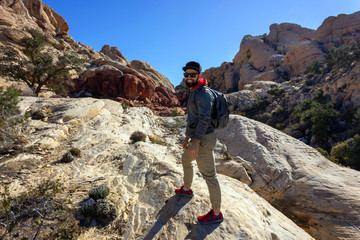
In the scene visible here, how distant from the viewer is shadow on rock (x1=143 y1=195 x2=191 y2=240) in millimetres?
3018

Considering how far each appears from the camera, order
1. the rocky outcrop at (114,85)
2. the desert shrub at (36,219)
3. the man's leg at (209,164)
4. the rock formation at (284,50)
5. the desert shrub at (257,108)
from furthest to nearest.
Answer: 1. the rock formation at (284,50)
2. the rocky outcrop at (114,85)
3. the desert shrub at (257,108)
4. the man's leg at (209,164)
5. the desert shrub at (36,219)

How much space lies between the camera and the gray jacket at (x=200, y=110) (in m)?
2.72

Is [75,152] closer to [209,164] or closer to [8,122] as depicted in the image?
[8,122]

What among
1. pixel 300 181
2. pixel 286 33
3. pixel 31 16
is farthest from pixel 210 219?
pixel 286 33

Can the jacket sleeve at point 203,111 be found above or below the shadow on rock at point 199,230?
above

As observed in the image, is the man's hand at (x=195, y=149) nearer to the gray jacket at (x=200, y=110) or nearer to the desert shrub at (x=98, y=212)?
the gray jacket at (x=200, y=110)

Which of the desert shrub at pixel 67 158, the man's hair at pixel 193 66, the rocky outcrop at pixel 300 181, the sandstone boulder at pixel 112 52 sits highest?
the sandstone boulder at pixel 112 52

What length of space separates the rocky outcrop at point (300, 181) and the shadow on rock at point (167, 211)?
15.7ft

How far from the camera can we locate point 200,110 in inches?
109

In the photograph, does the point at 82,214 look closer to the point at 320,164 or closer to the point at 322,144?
the point at 320,164

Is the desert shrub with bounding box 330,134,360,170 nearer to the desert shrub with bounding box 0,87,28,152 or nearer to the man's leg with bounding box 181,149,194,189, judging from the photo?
the man's leg with bounding box 181,149,194,189

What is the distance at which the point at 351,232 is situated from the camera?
5543 mm

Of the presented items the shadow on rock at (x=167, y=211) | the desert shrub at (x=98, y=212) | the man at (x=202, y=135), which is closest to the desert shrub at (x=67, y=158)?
the desert shrub at (x=98, y=212)

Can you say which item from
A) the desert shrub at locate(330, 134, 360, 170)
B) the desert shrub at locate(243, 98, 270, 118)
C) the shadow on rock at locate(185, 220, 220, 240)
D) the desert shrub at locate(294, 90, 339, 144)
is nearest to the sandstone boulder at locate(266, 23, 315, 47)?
the desert shrub at locate(243, 98, 270, 118)
